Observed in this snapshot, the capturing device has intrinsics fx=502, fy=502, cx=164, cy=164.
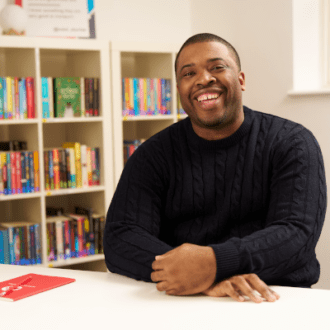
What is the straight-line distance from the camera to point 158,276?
47.0 inches

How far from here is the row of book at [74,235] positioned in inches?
114

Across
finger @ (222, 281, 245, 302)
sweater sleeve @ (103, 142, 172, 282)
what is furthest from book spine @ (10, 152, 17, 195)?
finger @ (222, 281, 245, 302)

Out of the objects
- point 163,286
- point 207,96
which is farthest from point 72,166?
point 163,286

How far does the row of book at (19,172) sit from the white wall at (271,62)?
1.42m

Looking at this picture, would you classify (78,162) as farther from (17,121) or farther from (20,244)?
(20,244)

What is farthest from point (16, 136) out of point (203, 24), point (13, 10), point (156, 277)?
point (156, 277)

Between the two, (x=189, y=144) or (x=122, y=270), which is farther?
(x=189, y=144)

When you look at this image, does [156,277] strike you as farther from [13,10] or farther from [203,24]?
[203,24]

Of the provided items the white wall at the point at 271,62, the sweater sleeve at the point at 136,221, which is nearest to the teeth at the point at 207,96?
the sweater sleeve at the point at 136,221

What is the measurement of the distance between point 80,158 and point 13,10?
90 cm

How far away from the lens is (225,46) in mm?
1601

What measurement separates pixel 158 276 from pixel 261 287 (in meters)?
0.25

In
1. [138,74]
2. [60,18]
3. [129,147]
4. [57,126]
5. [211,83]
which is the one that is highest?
[60,18]

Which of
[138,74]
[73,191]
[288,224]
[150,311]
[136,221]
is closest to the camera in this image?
[150,311]
